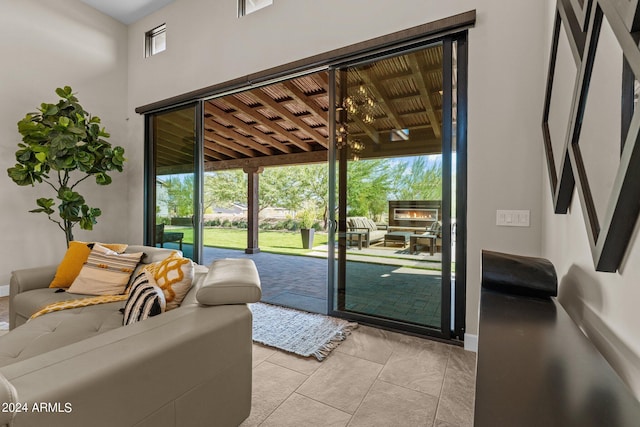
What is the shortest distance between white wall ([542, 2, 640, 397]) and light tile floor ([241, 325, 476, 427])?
0.96 meters

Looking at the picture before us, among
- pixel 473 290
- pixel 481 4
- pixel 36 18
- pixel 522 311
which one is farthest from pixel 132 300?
pixel 36 18

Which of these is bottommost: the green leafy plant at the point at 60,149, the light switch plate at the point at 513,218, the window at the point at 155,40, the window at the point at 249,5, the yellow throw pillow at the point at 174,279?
the yellow throw pillow at the point at 174,279

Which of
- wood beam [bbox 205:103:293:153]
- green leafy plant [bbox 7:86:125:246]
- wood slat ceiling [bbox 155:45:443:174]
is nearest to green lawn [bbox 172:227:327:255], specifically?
wood slat ceiling [bbox 155:45:443:174]

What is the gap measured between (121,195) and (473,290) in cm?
526

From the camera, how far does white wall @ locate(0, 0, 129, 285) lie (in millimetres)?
3803

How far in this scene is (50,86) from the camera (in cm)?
414

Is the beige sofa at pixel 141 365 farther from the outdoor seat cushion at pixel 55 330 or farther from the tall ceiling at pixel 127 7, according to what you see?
the tall ceiling at pixel 127 7

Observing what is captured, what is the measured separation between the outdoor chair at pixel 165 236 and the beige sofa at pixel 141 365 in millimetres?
2507

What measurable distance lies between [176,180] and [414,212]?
3.47m

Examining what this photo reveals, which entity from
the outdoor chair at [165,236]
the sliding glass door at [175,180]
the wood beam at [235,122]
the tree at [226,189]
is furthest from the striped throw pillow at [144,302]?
the tree at [226,189]

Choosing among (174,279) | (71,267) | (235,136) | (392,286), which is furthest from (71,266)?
(235,136)

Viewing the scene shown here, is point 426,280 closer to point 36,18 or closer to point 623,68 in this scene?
point 623,68

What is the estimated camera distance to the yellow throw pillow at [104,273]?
7.38 ft

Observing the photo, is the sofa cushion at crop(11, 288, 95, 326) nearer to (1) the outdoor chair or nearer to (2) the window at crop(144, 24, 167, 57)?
(1) the outdoor chair
